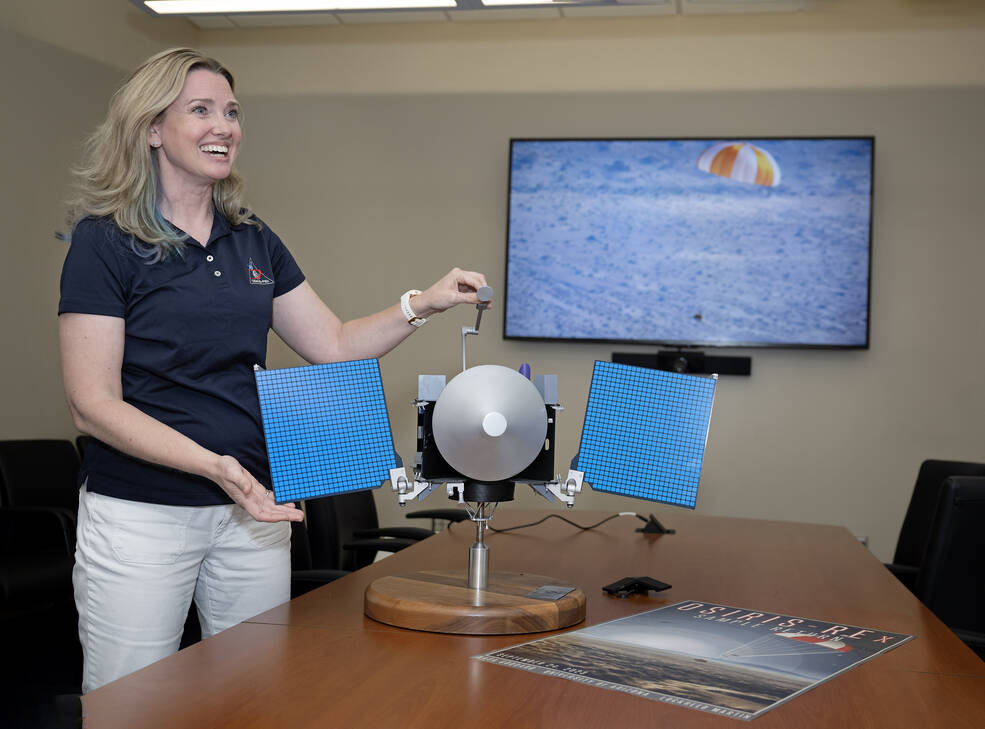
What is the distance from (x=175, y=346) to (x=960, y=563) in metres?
1.80

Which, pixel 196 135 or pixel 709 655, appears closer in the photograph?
pixel 709 655

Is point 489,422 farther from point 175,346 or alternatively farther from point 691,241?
point 691,241

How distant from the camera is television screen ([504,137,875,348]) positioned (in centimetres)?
482

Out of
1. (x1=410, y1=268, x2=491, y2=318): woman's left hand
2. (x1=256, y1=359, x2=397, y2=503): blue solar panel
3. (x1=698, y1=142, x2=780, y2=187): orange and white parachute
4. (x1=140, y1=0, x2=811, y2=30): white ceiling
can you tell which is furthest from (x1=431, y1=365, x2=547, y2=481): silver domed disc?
(x1=698, y1=142, x2=780, y2=187): orange and white parachute

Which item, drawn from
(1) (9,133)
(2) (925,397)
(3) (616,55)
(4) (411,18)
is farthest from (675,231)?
(1) (9,133)

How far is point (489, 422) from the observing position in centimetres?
144

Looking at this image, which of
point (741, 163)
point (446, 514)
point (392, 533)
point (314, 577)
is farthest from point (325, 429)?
point (741, 163)

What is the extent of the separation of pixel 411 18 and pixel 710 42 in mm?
1626

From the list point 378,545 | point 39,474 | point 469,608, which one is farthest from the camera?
point 39,474

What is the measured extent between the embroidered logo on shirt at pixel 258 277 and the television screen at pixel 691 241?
3.32 metres

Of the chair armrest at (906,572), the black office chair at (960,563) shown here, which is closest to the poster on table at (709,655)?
the black office chair at (960,563)

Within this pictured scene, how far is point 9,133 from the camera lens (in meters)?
4.35

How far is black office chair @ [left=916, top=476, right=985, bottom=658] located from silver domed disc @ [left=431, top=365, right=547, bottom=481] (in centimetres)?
124

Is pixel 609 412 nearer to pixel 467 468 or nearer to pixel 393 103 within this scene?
pixel 467 468
